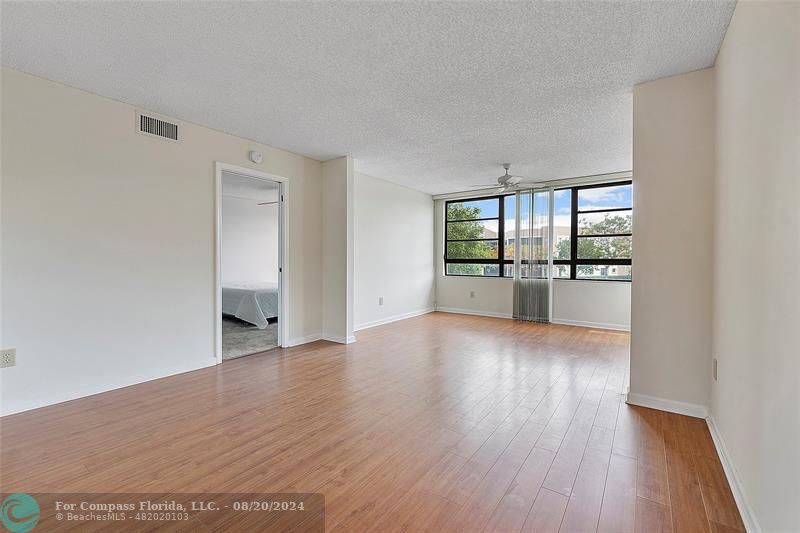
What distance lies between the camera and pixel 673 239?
2.59m

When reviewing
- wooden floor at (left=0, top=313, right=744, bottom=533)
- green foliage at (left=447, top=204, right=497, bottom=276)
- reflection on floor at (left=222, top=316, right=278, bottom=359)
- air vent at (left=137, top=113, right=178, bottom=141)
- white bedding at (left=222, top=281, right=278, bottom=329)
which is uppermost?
air vent at (left=137, top=113, right=178, bottom=141)

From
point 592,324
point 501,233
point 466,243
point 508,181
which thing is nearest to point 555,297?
point 592,324

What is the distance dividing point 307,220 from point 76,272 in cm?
249

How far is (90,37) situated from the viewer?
216cm

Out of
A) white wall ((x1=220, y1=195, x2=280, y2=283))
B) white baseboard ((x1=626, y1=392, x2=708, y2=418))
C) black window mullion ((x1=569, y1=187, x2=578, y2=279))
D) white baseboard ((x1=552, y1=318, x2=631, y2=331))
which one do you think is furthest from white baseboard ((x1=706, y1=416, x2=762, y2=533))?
white wall ((x1=220, y1=195, x2=280, y2=283))

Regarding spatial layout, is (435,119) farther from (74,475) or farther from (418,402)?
(74,475)

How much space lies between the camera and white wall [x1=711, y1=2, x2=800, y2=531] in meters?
1.16

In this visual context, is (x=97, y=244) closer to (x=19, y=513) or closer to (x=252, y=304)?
(x=19, y=513)

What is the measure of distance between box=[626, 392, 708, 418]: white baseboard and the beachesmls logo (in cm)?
364

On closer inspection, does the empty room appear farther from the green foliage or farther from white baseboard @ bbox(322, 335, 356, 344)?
the green foliage

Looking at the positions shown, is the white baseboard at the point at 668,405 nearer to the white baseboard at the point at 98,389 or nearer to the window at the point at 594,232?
the window at the point at 594,232

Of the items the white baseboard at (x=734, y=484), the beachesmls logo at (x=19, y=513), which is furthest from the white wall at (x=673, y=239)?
the beachesmls logo at (x=19, y=513)

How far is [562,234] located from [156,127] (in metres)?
6.05

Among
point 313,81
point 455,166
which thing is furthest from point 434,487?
point 455,166
